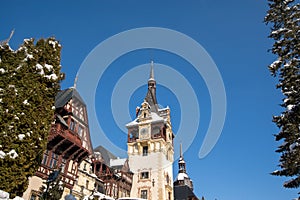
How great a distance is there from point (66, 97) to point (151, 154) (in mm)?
23833

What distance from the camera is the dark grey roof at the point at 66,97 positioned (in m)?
27.1

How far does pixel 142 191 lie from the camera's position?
44.4 metres

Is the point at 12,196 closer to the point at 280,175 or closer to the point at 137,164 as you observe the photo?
the point at 280,175

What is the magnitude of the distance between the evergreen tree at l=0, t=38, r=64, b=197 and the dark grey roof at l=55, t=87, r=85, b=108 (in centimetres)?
935

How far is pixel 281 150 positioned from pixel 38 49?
16.7 m

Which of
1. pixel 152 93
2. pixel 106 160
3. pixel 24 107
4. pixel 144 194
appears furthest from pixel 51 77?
pixel 152 93

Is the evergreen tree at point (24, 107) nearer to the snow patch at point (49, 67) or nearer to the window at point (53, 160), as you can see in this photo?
the snow patch at point (49, 67)

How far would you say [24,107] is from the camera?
1534 centimetres

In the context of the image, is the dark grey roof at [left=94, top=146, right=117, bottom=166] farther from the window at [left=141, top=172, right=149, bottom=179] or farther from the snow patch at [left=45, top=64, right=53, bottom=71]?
the snow patch at [left=45, top=64, right=53, bottom=71]

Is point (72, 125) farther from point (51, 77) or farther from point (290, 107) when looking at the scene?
point (290, 107)

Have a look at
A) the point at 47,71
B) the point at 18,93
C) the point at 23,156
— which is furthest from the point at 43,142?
the point at 47,71

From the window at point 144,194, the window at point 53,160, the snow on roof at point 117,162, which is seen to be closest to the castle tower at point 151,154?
the window at point 144,194

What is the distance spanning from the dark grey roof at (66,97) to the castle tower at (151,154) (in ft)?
66.7

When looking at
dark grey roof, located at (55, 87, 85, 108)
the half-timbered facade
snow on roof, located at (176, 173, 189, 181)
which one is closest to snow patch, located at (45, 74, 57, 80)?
the half-timbered facade
